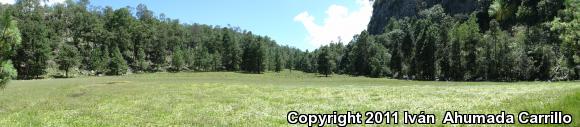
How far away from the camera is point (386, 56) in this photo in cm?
19312

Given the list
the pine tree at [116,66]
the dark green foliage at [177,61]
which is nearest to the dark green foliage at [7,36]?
the pine tree at [116,66]

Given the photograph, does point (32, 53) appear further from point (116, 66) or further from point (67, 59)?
point (116, 66)

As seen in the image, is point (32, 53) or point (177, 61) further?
point (177, 61)

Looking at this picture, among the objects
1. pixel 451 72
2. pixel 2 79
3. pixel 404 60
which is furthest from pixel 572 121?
pixel 404 60

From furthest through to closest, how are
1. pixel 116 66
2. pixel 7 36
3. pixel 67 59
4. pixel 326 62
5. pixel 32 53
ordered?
1. pixel 326 62
2. pixel 116 66
3. pixel 67 59
4. pixel 32 53
5. pixel 7 36

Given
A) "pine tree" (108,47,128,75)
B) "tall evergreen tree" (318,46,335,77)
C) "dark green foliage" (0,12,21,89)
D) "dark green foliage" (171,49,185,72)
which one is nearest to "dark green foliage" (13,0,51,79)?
"pine tree" (108,47,128,75)

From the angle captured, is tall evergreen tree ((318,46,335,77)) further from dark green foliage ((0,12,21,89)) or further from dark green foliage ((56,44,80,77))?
dark green foliage ((0,12,21,89))

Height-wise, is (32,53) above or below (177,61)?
above

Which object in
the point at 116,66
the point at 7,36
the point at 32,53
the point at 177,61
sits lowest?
the point at 7,36

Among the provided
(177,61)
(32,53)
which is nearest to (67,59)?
(32,53)

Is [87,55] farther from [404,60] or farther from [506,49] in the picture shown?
[506,49]

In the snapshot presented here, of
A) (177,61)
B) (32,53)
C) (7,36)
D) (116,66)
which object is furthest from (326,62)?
(7,36)

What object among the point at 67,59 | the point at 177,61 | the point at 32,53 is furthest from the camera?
the point at 177,61

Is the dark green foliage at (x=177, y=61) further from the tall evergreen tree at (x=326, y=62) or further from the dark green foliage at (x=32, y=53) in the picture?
the tall evergreen tree at (x=326, y=62)
